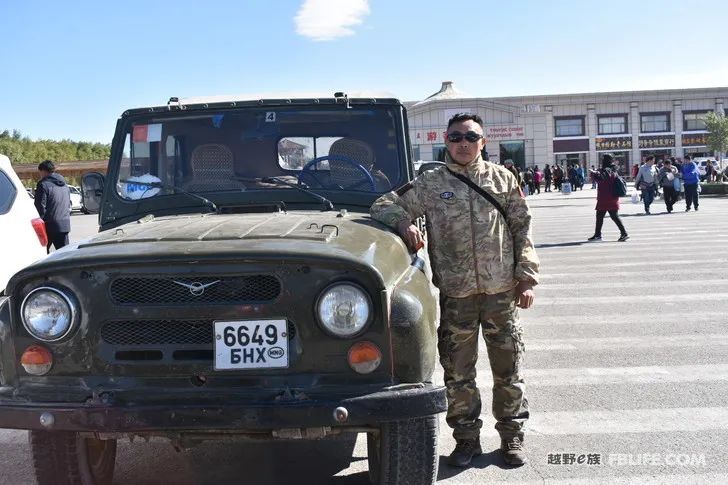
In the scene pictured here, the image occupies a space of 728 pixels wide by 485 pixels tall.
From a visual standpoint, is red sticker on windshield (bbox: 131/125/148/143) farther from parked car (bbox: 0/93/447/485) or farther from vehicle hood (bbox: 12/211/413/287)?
parked car (bbox: 0/93/447/485)

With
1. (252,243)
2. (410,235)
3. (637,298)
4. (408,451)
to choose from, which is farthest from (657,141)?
(252,243)

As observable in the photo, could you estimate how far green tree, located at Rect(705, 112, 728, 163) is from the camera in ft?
184

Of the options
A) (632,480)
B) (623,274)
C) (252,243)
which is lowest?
(632,480)

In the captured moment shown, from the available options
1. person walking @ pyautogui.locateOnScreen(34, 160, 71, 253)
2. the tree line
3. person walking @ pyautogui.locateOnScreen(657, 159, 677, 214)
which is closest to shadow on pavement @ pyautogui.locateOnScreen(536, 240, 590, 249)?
person walking @ pyautogui.locateOnScreen(657, 159, 677, 214)

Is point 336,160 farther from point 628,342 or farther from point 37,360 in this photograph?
point 628,342

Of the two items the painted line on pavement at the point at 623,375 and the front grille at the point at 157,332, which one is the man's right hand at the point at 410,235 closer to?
the front grille at the point at 157,332

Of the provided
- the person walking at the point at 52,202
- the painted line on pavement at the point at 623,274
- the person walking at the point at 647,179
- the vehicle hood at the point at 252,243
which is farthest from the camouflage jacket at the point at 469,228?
the person walking at the point at 647,179

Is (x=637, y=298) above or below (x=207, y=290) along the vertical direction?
below

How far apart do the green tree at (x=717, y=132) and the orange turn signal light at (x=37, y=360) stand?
59559 mm

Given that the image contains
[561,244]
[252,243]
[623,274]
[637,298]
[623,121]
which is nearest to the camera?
[252,243]

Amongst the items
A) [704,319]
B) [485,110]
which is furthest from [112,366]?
[485,110]

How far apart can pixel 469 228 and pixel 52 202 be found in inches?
318

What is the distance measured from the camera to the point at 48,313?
3314 mm

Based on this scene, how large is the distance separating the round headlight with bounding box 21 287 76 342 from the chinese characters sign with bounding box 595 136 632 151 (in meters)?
60.3
